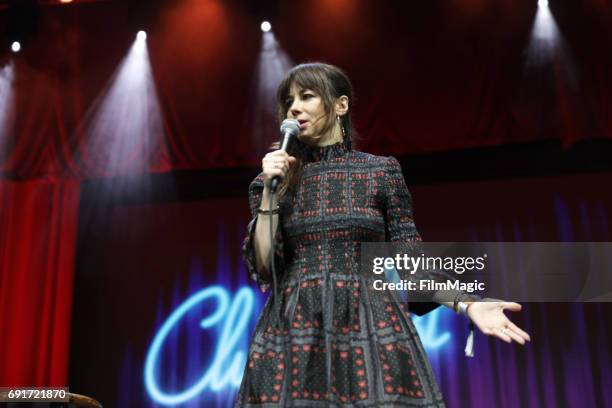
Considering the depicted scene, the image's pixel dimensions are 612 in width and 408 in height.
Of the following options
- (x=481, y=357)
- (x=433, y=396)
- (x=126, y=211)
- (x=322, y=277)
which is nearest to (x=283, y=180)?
(x=322, y=277)

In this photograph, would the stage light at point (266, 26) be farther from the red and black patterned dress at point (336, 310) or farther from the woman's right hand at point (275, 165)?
the woman's right hand at point (275, 165)

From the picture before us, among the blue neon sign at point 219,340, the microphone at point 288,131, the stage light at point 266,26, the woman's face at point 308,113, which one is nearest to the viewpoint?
the microphone at point 288,131

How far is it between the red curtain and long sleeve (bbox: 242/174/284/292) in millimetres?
4108

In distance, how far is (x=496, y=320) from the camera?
1434 mm

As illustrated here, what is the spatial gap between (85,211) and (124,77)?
1292 mm

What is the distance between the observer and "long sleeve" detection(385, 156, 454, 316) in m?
1.57

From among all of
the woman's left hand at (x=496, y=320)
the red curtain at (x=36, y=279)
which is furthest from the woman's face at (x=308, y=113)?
the red curtain at (x=36, y=279)

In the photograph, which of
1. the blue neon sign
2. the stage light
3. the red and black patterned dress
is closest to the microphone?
the red and black patterned dress

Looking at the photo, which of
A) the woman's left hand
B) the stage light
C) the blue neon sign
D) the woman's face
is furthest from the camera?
the blue neon sign

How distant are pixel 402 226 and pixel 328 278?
0.23 metres

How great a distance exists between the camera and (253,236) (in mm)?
1561

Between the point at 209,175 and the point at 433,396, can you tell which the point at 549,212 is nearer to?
the point at 209,175

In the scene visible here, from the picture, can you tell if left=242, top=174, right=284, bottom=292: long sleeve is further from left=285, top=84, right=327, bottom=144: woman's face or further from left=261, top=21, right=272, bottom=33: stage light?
left=261, top=21, right=272, bottom=33: stage light

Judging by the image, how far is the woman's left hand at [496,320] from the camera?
139 centimetres
